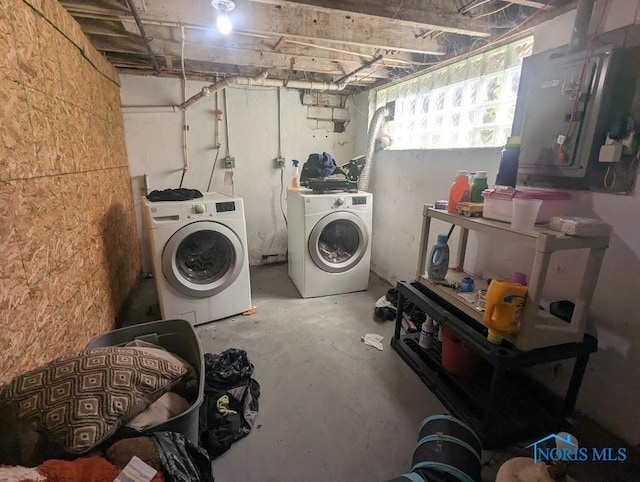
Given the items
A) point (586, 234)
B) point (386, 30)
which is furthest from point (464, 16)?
point (586, 234)

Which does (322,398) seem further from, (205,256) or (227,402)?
(205,256)

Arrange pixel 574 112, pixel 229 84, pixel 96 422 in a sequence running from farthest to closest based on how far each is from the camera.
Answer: pixel 229 84
pixel 574 112
pixel 96 422

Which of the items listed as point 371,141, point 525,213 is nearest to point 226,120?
point 371,141

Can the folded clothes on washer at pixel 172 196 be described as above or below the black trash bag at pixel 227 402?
above

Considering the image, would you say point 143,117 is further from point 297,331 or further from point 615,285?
point 615,285

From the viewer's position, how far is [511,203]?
1294mm

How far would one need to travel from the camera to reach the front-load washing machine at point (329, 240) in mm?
2504

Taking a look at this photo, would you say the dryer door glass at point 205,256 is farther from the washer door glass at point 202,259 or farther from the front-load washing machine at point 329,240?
the front-load washing machine at point 329,240

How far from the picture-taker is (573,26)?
135 centimetres

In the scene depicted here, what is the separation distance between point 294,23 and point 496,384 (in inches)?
81.3

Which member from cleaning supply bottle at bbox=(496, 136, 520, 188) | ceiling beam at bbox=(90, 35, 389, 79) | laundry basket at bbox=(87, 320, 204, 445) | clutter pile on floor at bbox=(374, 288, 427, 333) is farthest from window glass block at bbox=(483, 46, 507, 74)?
laundry basket at bbox=(87, 320, 204, 445)

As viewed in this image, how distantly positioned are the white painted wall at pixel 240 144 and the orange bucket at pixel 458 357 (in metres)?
2.27

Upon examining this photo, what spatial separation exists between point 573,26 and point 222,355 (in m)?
2.35

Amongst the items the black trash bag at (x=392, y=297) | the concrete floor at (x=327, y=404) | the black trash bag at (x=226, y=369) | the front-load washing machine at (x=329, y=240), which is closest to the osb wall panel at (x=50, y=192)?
the black trash bag at (x=226, y=369)
